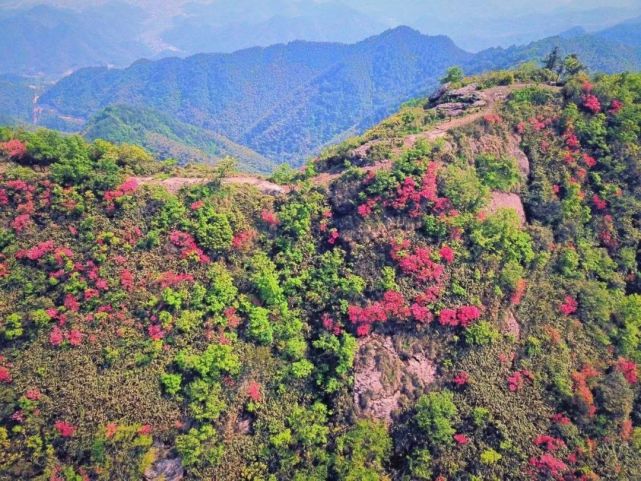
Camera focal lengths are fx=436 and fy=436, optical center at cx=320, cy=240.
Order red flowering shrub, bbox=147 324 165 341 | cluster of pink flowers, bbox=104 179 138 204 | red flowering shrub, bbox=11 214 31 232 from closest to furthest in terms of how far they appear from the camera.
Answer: red flowering shrub, bbox=147 324 165 341 < red flowering shrub, bbox=11 214 31 232 < cluster of pink flowers, bbox=104 179 138 204

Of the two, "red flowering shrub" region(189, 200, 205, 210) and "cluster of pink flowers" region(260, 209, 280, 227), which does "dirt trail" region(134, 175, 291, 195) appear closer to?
"red flowering shrub" region(189, 200, 205, 210)

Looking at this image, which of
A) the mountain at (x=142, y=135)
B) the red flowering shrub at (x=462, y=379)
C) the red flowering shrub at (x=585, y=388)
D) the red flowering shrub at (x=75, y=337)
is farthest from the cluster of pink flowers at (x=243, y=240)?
the mountain at (x=142, y=135)

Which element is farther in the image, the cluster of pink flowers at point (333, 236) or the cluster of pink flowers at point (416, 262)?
the cluster of pink flowers at point (333, 236)

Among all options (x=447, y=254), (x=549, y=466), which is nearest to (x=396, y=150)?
(x=447, y=254)

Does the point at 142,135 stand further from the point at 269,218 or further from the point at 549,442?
the point at 549,442

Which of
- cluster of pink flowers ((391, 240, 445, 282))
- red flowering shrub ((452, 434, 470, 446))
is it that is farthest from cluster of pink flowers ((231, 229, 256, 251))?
red flowering shrub ((452, 434, 470, 446))

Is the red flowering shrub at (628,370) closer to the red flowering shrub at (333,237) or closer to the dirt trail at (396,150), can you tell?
the dirt trail at (396,150)
